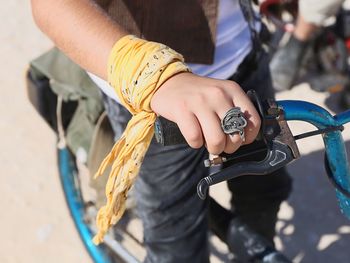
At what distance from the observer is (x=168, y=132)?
101 cm

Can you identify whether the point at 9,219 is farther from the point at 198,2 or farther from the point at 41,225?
the point at 198,2

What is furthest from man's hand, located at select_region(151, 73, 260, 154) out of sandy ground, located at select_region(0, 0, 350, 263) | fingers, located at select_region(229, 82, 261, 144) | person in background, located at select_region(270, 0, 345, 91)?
person in background, located at select_region(270, 0, 345, 91)

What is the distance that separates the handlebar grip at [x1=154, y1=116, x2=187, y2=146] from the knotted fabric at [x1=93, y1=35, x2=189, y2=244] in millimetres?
51

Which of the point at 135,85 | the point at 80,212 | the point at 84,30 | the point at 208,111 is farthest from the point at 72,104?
the point at 208,111

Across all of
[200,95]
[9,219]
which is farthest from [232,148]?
[9,219]

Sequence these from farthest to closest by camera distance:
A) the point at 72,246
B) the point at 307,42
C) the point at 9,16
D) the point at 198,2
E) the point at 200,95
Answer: the point at 9,16
the point at 307,42
the point at 72,246
the point at 198,2
the point at 200,95

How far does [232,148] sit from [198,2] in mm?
534

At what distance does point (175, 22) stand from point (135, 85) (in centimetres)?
40

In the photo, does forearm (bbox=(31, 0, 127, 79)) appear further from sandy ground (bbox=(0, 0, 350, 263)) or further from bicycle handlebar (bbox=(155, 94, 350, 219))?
sandy ground (bbox=(0, 0, 350, 263))

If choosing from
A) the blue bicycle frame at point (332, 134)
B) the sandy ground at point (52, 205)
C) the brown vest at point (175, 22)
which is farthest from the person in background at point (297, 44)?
the blue bicycle frame at point (332, 134)

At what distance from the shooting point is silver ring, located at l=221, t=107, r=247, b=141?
958 mm

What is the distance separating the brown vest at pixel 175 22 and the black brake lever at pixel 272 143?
440mm

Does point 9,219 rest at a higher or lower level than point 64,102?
lower

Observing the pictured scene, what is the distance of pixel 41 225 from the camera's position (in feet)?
8.68
